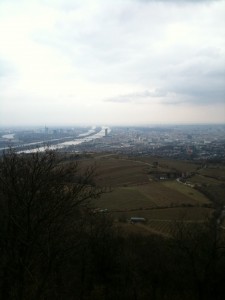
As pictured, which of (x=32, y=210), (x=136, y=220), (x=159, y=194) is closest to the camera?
(x=32, y=210)

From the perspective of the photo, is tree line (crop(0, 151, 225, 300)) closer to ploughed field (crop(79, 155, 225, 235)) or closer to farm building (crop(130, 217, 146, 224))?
ploughed field (crop(79, 155, 225, 235))

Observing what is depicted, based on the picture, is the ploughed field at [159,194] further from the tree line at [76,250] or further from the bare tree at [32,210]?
the bare tree at [32,210]

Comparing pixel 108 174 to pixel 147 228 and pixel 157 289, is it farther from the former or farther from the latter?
pixel 157 289

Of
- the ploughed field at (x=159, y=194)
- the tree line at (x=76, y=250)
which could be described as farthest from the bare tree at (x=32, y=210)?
the ploughed field at (x=159, y=194)

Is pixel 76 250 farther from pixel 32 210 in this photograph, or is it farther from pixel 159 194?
pixel 159 194

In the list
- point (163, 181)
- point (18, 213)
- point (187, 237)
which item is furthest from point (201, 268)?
point (163, 181)

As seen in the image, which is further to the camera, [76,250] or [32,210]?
[76,250]

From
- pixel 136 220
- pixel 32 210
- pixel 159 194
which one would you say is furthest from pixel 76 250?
pixel 159 194
